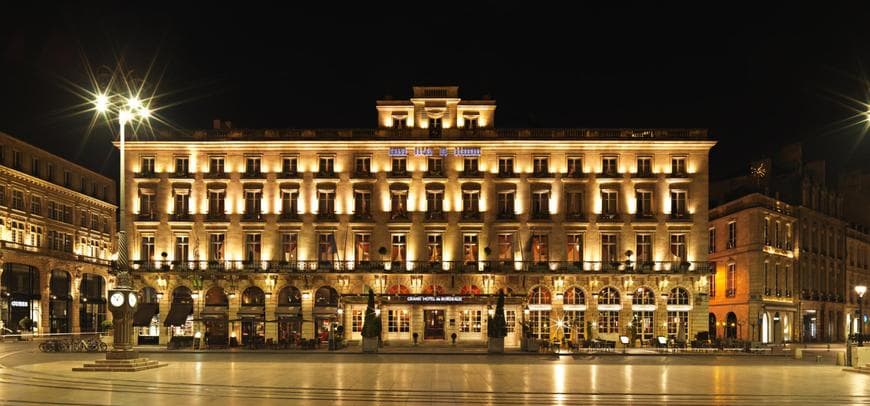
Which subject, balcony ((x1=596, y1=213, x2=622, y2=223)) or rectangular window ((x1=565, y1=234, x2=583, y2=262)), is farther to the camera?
rectangular window ((x1=565, y1=234, x2=583, y2=262))

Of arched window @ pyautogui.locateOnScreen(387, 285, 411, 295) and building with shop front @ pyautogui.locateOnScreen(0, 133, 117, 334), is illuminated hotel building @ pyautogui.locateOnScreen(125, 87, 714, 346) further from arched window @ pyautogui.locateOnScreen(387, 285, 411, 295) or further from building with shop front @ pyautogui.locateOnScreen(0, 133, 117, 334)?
building with shop front @ pyautogui.locateOnScreen(0, 133, 117, 334)

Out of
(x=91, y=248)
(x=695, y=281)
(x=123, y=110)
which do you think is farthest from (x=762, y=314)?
(x=91, y=248)

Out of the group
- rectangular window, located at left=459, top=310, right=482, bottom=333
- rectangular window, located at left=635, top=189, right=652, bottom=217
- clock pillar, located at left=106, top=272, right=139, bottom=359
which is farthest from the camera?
rectangular window, located at left=635, top=189, right=652, bottom=217

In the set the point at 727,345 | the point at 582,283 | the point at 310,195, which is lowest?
the point at 727,345

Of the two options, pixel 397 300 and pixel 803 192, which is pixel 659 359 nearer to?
pixel 397 300

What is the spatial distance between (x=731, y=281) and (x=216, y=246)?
46789 millimetres

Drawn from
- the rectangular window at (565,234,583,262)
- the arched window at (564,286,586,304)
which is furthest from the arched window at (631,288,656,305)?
the rectangular window at (565,234,583,262)

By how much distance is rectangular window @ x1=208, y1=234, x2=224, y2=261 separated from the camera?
216 ft

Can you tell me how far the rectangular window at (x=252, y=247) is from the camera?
216 feet

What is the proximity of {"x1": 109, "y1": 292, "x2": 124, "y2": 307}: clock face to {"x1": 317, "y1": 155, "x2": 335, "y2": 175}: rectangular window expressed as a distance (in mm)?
33600

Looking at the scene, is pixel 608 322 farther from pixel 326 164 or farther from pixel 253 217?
pixel 253 217

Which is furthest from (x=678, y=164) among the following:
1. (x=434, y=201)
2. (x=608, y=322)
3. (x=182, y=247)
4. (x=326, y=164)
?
(x=182, y=247)

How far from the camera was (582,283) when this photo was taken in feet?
214

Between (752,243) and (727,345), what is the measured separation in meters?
18.7
